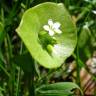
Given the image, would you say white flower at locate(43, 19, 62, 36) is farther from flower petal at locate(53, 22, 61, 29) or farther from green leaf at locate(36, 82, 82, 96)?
green leaf at locate(36, 82, 82, 96)

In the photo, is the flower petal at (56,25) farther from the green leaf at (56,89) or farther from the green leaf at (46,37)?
the green leaf at (56,89)

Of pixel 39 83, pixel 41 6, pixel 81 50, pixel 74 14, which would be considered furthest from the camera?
pixel 74 14

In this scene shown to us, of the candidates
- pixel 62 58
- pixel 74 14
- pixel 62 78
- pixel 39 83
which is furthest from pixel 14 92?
pixel 74 14

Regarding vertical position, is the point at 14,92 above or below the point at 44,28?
below

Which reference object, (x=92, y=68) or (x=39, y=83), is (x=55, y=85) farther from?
(x=92, y=68)

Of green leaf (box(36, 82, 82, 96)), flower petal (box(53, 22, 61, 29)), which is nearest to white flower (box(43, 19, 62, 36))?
flower petal (box(53, 22, 61, 29))

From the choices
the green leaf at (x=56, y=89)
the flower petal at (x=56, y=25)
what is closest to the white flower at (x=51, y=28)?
the flower petal at (x=56, y=25)
